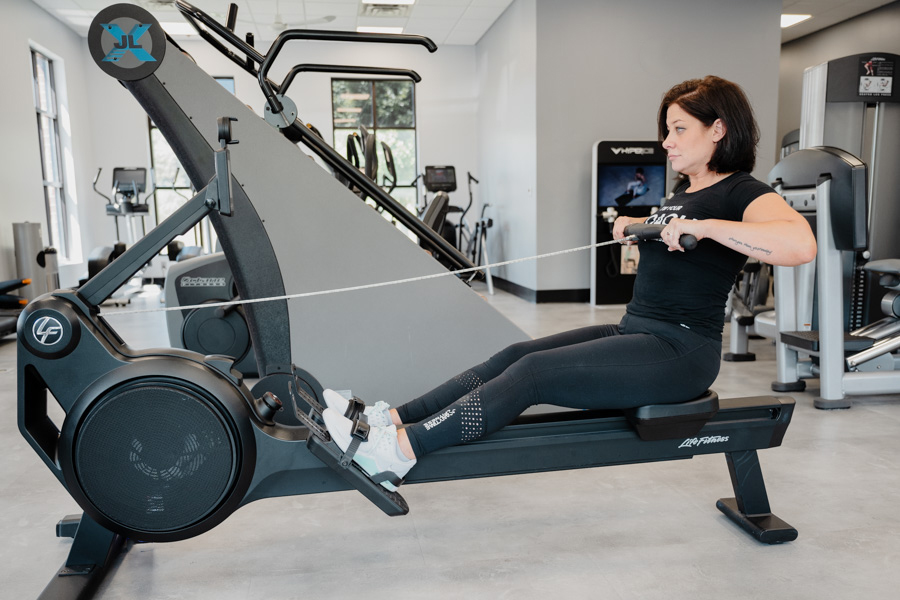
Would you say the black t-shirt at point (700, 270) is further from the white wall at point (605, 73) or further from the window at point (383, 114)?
the window at point (383, 114)

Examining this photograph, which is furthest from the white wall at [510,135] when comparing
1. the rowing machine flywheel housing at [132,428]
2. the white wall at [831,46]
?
the rowing machine flywheel housing at [132,428]

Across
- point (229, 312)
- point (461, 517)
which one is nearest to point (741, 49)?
point (229, 312)

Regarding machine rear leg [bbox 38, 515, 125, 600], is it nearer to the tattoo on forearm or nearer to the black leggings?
the black leggings

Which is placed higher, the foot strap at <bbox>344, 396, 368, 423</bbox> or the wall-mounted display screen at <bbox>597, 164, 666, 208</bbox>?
the wall-mounted display screen at <bbox>597, 164, 666, 208</bbox>

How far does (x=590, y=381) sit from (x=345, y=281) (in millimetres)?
972

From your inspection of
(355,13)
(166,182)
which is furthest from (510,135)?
(166,182)

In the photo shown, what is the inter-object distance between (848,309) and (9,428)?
→ 13.7ft

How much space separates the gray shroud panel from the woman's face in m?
0.88

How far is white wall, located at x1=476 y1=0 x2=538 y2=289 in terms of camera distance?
6441 mm

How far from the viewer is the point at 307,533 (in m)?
1.81

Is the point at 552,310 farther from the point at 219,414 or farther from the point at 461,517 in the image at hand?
the point at 219,414

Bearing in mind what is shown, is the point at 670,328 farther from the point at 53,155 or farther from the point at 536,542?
the point at 53,155

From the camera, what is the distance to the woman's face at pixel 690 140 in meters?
1.56

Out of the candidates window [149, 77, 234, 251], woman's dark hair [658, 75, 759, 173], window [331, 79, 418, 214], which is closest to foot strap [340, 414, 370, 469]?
woman's dark hair [658, 75, 759, 173]
